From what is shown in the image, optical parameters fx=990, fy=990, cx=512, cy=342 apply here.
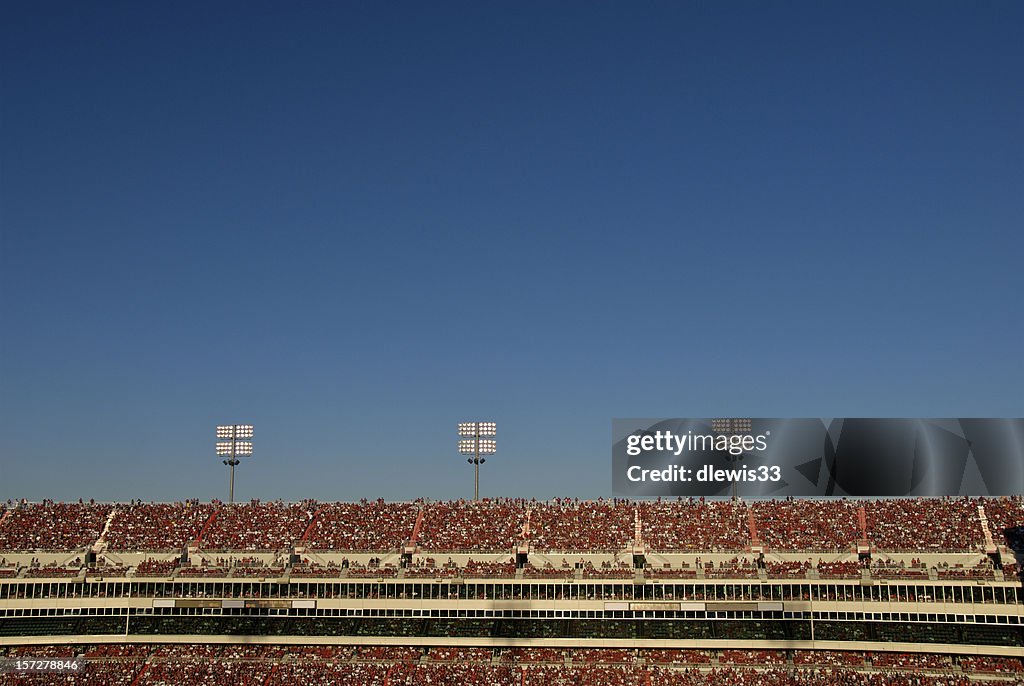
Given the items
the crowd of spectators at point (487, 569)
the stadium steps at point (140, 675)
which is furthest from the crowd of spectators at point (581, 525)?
the stadium steps at point (140, 675)

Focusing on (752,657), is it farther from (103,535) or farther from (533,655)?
(103,535)

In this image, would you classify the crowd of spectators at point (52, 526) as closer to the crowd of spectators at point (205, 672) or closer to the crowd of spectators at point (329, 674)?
the crowd of spectators at point (205, 672)

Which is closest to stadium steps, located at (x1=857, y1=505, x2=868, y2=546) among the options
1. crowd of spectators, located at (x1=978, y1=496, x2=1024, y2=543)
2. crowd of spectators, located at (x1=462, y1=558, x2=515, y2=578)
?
crowd of spectators, located at (x1=978, y1=496, x2=1024, y2=543)

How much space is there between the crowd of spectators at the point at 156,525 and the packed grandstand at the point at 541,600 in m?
0.24

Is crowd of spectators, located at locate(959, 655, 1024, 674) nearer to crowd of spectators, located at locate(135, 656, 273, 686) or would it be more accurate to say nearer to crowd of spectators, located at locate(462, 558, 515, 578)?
crowd of spectators, located at locate(462, 558, 515, 578)

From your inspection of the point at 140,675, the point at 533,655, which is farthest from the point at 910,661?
the point at 140,675

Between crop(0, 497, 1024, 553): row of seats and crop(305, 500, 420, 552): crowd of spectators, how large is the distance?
10cm

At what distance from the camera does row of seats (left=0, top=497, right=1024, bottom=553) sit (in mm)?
64562

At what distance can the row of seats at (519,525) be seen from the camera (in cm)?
6456

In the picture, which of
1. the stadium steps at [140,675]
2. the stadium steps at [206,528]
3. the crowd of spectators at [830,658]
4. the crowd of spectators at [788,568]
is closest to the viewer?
the crowd of spectators at [830,658]

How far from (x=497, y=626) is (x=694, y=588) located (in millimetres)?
12322

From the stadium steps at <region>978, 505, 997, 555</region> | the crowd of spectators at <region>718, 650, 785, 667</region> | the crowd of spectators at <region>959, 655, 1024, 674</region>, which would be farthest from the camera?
the stadium steps at <region>978, 505, 997, 555</region>

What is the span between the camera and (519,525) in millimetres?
68312

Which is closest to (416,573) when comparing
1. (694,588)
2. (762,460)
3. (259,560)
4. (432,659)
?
(432,659)
